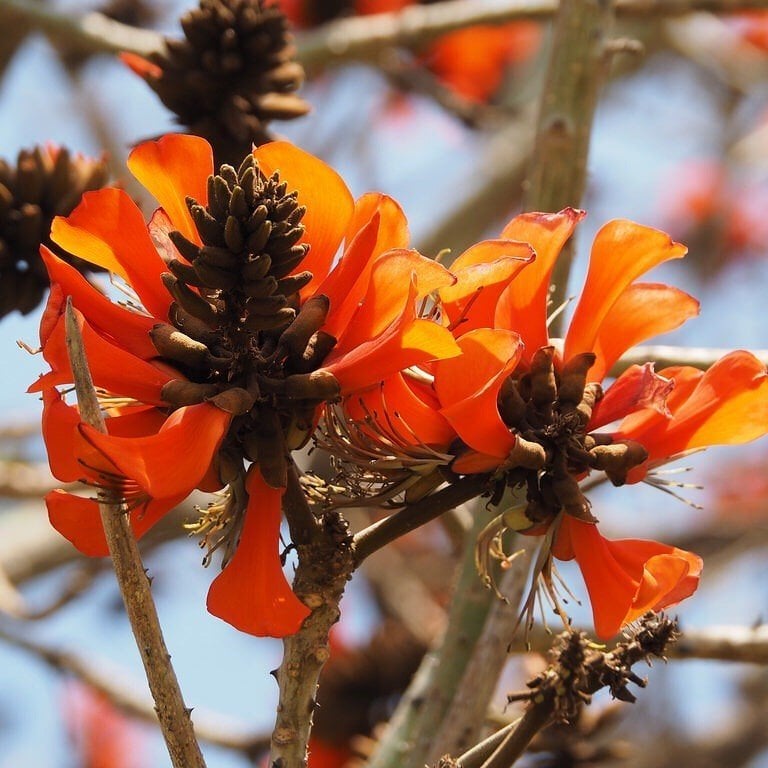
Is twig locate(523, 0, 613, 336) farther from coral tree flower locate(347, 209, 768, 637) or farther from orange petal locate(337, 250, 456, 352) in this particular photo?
orange petal locate(337, 250, 456, 352)

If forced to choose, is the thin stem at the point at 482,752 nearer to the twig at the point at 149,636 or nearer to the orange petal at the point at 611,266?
the twig at the point at 149,636

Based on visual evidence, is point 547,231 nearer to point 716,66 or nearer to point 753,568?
point 716,66

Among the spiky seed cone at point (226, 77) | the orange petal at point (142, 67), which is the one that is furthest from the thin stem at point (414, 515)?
the orange petal at point (142, 67)

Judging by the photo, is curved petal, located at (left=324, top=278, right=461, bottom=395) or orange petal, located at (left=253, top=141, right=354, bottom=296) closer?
curved petal, located at (left=324, top=278, right=461, bottom=395)

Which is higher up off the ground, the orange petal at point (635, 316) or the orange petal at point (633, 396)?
the orange petal at point (635, 316)

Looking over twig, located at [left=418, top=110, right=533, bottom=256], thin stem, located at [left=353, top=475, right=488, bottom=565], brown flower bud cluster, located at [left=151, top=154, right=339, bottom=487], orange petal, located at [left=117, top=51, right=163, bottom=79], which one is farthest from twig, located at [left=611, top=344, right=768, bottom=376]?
twig, located at [left=418, top=110, right=533, bottom=256]

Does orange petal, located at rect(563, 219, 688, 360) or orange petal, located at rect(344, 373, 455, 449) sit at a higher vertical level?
orange petal, located at rect(563, 219, 688, 360)

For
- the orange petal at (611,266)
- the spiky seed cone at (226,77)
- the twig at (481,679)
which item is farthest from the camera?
the spiky seed cone at (226,77)
